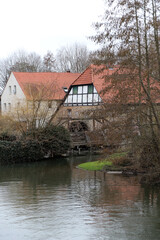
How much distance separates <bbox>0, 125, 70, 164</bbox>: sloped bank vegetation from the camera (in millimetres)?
26406

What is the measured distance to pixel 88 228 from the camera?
983 cm

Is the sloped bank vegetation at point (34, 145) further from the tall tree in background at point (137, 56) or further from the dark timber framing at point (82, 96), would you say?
the tall tree in background at point (137, 56)

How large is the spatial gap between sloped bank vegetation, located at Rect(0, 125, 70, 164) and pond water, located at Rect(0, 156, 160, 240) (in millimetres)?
5636

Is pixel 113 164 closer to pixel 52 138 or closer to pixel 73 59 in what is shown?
pixel 52 138

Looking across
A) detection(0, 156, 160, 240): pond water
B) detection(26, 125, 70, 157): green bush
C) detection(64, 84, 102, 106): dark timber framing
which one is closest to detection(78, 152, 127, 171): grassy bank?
detection(0, 156, 160, 240): pond water

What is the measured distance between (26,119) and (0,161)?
149 inches

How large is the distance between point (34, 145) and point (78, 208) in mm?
15158

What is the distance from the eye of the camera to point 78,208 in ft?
40.8

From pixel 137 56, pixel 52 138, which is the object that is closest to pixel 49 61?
pixel 52 138

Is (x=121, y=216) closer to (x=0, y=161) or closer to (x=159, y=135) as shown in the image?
(x=159, y=135)

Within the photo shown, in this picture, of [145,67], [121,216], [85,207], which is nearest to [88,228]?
[121,216]

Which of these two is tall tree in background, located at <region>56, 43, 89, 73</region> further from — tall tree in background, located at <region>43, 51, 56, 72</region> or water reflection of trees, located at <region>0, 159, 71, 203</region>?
water reflection of trees, located at <region>0, 159, 71, 203</region>

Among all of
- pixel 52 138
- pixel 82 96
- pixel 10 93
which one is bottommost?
pixel 52 138

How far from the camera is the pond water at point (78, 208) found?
372 inches
